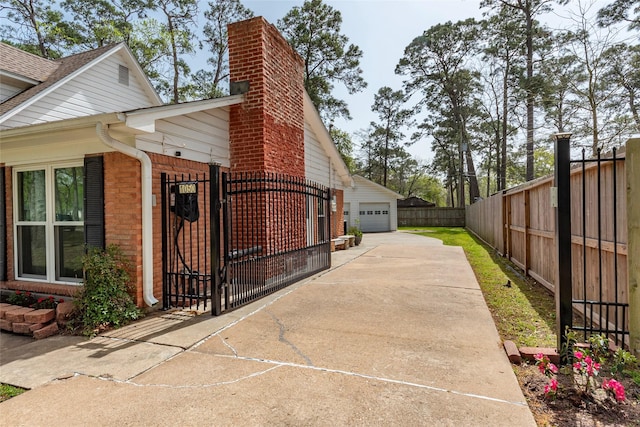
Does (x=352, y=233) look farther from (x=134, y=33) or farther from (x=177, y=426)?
(x=134, y=33)

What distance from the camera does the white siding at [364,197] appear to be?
79.9ft

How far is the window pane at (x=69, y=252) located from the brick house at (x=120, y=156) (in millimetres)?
17

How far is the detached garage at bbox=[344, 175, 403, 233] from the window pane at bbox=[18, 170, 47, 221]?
1981 cm

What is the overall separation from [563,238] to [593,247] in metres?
1.30

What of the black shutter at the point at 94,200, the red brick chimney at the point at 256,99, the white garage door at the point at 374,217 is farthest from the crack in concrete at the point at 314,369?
the white garage door at the point at 374,217

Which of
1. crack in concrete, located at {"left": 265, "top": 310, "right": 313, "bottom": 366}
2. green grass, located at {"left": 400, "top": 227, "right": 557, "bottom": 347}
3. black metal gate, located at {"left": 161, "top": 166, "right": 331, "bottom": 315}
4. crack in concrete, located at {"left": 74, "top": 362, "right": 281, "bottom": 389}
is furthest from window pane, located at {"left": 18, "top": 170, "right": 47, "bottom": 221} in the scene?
green grass, located at {"left": 400, "top": 227, "right": 557, "bottom": 347}

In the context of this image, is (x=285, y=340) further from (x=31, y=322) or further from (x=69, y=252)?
(x=69, y=252)

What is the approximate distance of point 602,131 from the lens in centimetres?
1302

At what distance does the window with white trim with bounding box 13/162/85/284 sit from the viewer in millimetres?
5090

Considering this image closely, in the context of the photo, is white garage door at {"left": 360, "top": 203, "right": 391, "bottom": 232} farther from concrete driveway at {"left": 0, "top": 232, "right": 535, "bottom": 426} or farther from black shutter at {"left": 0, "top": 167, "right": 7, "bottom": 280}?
black shutter at {"left": 0, "top": 167, "right": 7, "bottom": 280}

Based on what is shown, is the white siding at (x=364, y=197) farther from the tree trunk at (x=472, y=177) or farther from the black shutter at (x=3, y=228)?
the black shutter at (x=3, y=228)

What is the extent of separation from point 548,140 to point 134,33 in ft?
70.8

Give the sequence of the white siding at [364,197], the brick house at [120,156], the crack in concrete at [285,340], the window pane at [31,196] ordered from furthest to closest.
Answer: the white siding at [364,197] → the window pane at [31,196] → the brick house at [120,156] → the crack in concrete at [285,340]

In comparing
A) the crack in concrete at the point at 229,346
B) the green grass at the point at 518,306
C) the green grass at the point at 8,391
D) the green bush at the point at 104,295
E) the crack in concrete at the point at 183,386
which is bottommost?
the green grass at the point at 518,306
